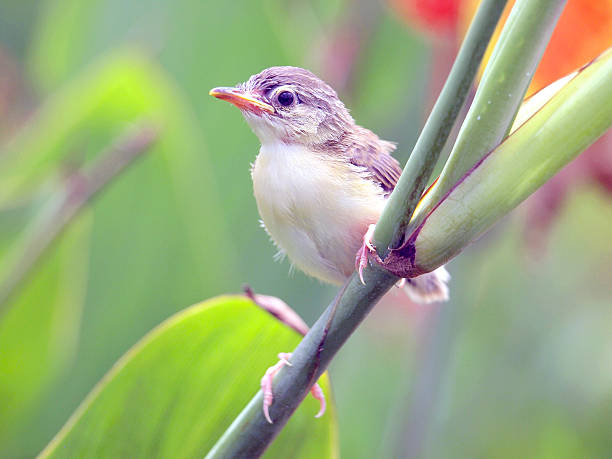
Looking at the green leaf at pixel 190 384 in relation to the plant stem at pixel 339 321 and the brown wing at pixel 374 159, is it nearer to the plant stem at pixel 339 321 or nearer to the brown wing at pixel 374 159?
the plant stem at pixel 339 321

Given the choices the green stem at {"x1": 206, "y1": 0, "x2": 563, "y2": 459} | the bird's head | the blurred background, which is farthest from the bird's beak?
the green stem at {"x1": 206, "y1": 0, "x2": 563, "y2": 459}

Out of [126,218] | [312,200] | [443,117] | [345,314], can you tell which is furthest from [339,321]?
[126,218]

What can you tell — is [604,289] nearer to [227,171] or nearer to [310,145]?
[227,171]

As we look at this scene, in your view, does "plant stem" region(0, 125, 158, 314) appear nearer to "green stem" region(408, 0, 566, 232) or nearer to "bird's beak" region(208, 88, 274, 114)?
"bird's beak" region(208, 88, 274, 114)

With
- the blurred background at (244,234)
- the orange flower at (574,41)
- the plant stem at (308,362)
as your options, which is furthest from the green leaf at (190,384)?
the orange flower at (574,41)

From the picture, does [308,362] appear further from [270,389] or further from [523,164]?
[523,164]

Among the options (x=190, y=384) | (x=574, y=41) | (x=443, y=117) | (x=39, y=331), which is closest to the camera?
(x=443, y=117)
